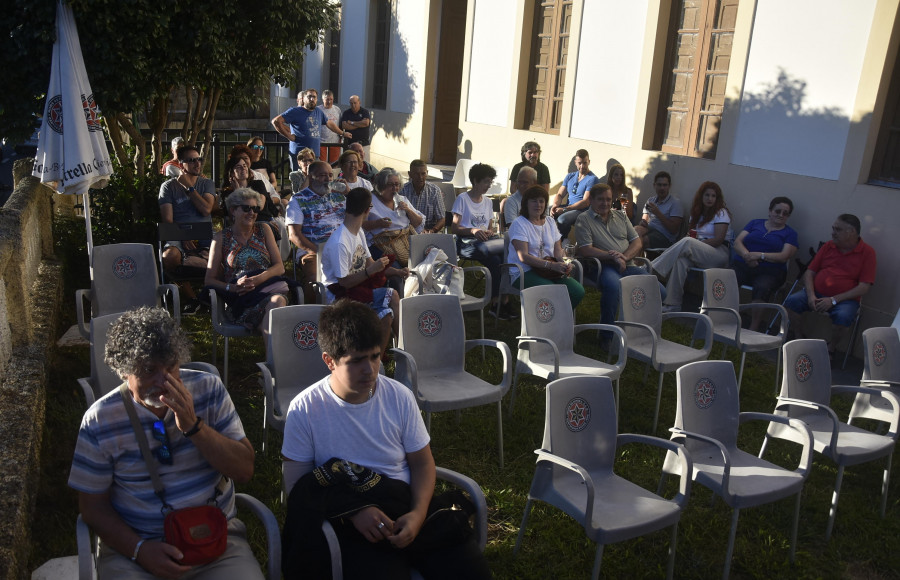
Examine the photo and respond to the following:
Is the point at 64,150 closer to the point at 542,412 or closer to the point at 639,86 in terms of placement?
the point at 542,412

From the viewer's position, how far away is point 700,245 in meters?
7.61

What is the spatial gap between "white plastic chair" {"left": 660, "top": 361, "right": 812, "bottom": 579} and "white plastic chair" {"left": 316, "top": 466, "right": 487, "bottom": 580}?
Answer: 1.18 m

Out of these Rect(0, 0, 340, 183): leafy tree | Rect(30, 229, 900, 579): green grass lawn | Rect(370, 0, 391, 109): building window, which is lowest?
Rect(30, 229, 900, 579): green grass lawn

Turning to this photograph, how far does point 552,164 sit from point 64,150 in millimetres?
7010

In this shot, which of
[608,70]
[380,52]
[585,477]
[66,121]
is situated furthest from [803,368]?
[380,52]

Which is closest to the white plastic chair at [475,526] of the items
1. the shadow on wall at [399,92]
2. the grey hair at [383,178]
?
the grey hair at [383,178]

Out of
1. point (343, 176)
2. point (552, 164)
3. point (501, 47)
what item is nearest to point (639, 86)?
point (552, 164)

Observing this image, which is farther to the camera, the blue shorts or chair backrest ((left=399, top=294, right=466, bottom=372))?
the blue shorts

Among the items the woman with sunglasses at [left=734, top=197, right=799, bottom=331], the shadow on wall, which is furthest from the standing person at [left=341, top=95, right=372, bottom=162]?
the woman with sunglasses at [left=734, top=197, right=799, bottom=331]

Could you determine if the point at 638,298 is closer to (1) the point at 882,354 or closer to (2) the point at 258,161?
(1) the point at 882,354

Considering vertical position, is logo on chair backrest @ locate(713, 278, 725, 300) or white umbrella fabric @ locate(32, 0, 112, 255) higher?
white umbrella fabric @ locate(32, 0, 112, 255)

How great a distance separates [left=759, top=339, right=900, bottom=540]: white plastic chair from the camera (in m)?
4.05

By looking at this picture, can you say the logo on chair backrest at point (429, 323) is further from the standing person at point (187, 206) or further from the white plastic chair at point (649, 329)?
the standing person at point (187, 206)

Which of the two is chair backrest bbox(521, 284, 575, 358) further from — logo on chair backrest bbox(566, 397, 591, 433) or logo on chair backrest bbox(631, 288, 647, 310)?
logo on chair backrest bbox(566, 397, 591, 433)
